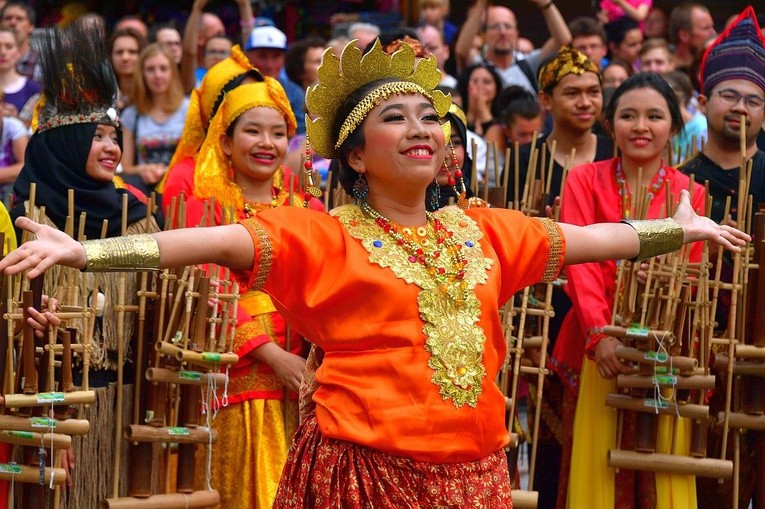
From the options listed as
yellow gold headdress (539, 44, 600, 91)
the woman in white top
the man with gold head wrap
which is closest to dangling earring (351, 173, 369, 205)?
the man with gold head wrap

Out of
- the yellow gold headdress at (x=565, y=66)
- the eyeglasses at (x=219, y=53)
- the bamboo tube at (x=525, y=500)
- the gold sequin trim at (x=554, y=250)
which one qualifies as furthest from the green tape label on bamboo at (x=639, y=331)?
the eyeglasses at (x=219, y=53)

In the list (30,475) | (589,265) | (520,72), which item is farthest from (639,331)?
(520,72)

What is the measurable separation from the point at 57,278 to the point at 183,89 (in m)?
3.25

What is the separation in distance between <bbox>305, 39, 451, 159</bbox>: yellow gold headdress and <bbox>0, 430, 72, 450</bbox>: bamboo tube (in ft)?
4.41

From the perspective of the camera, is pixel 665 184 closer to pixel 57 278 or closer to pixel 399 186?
pixel 399 186

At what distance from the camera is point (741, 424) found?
205 inches

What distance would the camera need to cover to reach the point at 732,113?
5680mm

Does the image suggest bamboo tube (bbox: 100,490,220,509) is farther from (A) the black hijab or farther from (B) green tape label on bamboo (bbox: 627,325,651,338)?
(B) green tape label on bamboo (bbox: 627,325,651,338)

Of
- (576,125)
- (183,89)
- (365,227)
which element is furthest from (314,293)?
(183,89)

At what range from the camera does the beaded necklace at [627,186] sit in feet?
17.0

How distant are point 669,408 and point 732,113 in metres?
1.42

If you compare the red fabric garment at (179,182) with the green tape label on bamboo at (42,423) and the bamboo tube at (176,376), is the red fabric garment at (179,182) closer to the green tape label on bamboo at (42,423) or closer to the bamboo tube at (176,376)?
the bamboo tube at (176,376)

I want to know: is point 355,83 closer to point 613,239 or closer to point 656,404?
point 613,239

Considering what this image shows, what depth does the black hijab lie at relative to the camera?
5109mm
